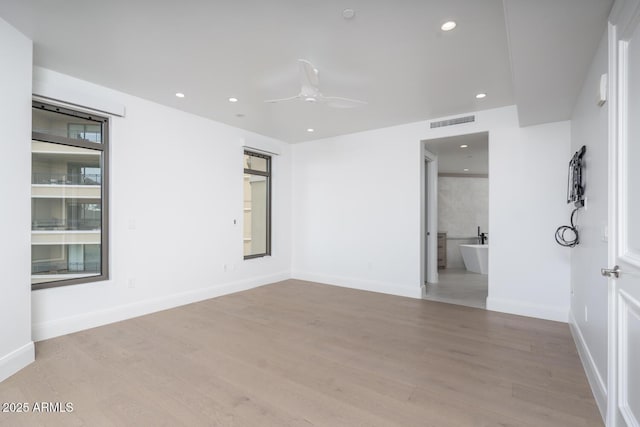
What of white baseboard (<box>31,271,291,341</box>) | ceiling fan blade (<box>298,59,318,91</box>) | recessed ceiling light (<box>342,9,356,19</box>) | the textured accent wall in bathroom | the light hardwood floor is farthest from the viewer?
Result: the textured accent wall in bathroom

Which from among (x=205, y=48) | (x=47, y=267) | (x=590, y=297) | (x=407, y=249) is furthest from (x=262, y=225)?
(x=590, y=297)

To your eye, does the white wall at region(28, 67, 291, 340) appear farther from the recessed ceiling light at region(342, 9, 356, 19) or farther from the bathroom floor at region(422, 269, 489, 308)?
the bathroom floor at region(422, 269, 489, 308)

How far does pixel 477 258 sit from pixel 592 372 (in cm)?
517

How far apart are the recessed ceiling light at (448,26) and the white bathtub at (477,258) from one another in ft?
19.5

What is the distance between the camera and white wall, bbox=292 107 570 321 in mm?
3988

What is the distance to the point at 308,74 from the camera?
9.29 ft

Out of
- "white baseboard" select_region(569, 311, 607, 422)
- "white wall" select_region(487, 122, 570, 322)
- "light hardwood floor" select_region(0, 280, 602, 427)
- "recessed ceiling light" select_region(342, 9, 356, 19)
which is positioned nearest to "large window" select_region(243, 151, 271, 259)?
"light hardwood floor" select_region(0, 280, 602, 427)

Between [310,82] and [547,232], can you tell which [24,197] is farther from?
[547,232]

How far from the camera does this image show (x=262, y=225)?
20.2 ft

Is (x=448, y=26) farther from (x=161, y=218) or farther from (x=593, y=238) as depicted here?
(x=161, y=218)

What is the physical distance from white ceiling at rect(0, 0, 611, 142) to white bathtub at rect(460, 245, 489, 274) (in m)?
4.09

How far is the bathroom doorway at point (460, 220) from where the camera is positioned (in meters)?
5.32

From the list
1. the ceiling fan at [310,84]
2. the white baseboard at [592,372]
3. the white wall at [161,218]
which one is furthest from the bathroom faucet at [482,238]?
the ceiling fan at [310,84]

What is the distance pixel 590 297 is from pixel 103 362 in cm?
419
